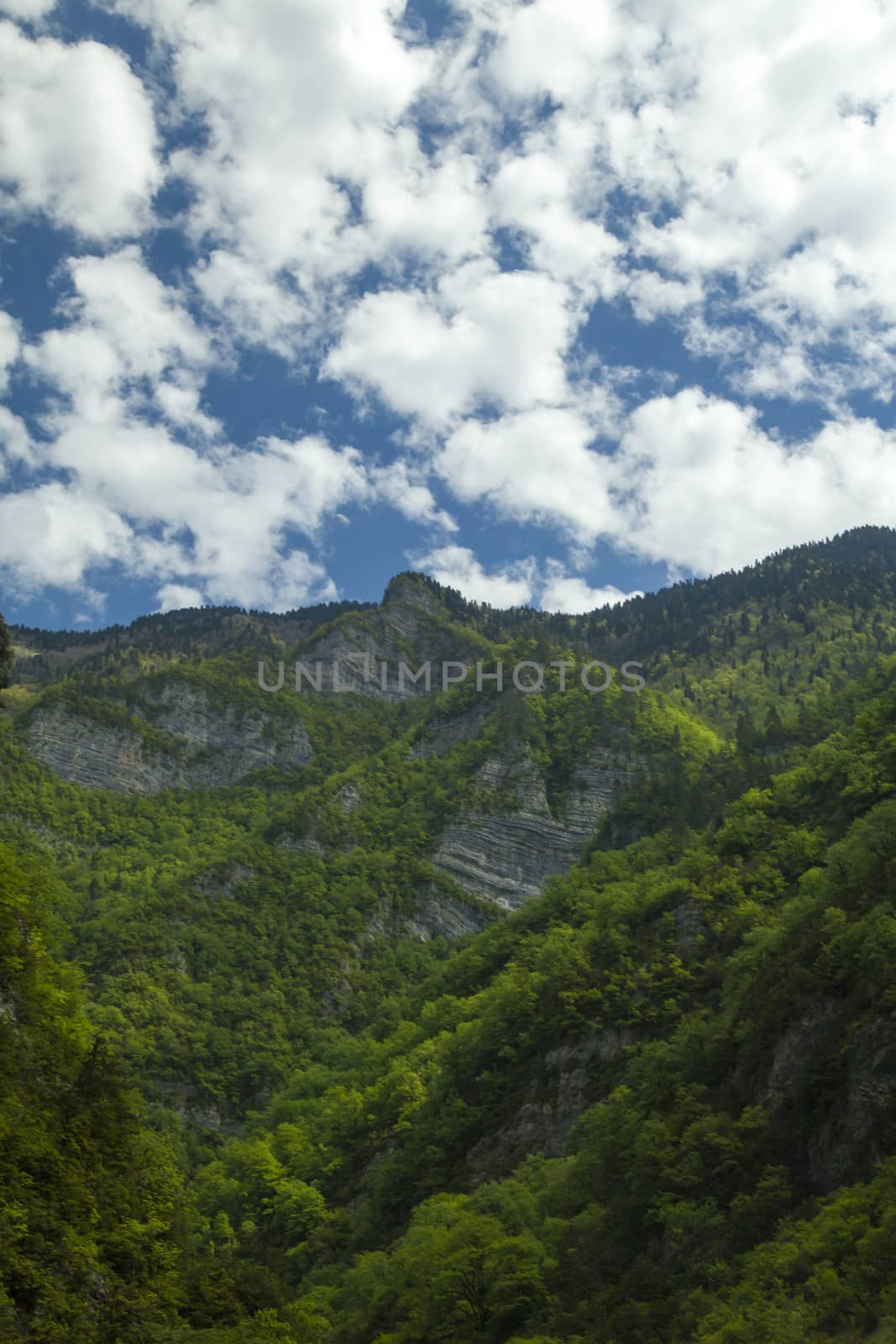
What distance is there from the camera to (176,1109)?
90.7 meters

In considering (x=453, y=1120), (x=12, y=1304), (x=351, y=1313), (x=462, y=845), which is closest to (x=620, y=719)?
(x=462, y=845)

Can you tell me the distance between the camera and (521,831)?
13912cm

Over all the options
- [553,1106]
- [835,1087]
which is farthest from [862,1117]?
[553,1106]

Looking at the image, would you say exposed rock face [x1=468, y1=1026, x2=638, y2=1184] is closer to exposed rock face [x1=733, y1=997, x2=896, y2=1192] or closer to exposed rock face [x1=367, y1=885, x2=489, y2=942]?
exposed rock face [x1=733, y1=997, x2=896, y2=1192]

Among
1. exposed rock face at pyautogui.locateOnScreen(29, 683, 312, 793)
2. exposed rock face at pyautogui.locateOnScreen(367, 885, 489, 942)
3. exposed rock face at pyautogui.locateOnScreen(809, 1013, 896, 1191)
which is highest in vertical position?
exposed rock face at pyautogui.locateOnScreen(29, 683, 312, 793)

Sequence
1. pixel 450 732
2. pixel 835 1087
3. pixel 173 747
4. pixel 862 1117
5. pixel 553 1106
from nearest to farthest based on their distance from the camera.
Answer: pixel 862 1117 < pixel 835 1087 < pixel 553 1106 < pixel 450 732 < pixel 173 747

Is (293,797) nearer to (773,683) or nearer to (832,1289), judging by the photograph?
(773,683)

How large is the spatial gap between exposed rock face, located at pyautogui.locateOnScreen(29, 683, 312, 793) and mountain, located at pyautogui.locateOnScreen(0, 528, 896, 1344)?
10.6 metres

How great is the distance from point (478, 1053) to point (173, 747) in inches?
4850

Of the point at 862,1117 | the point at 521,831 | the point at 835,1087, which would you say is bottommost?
the point at 862,1117

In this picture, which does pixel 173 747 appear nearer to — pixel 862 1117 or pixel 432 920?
pixel 432 920

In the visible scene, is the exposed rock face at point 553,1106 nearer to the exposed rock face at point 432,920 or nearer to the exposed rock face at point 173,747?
the exposed rock face at point 432,920

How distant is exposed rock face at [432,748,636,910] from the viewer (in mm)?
132875

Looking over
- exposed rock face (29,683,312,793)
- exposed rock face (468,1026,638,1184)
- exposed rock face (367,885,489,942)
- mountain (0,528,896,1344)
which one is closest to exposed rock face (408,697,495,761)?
mountain (0,528,896,1344)
